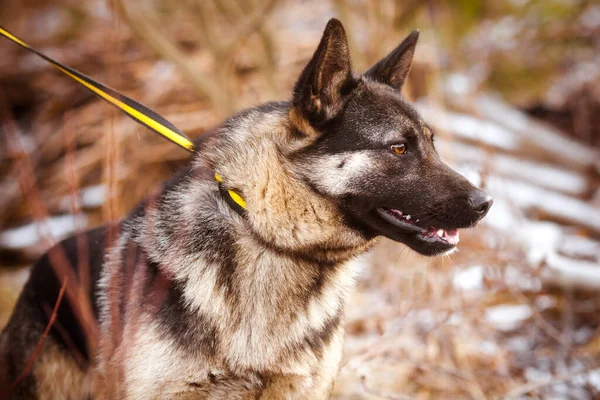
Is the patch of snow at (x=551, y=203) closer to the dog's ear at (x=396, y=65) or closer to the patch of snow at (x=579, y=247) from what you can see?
the patch of snow at (x=579, y=247)

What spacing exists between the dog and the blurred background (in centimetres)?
47

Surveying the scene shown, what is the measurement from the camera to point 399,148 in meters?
2.64

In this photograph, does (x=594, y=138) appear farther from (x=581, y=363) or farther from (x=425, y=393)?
(x=425, y=393)

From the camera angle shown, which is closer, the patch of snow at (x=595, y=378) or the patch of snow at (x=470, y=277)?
the patch of snow at (x=595, y=378)

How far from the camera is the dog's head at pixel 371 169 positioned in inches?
100

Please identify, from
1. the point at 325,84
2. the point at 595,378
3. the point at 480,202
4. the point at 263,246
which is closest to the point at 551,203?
the point at 595,378

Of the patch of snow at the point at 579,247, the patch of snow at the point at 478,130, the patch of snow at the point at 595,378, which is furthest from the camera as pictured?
the patch of snow at the point at 478,130

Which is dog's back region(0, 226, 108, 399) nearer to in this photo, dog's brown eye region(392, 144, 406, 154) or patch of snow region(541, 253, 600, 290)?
dog's brown eye region(392, 144, 406, 154)

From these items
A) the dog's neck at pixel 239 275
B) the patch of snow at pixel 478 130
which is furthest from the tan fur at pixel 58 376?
the patch of snow at pixel 478 130

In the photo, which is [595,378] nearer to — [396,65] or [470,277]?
[470,277]

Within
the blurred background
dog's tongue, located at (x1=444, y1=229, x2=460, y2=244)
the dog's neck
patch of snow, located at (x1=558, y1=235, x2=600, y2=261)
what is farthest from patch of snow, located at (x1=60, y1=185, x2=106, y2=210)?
dog's tongue, located at (x1=444, y1=229, x2=460, y2=244)

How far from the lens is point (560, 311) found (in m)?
5.22

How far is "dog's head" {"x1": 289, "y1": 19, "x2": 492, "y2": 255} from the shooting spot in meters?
2.55

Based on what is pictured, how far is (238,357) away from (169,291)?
1.31 ft
